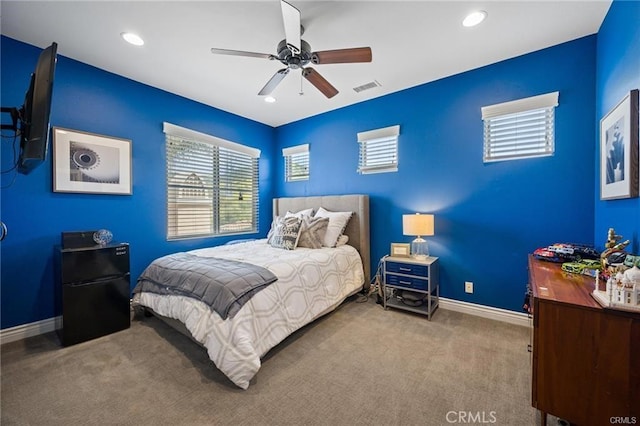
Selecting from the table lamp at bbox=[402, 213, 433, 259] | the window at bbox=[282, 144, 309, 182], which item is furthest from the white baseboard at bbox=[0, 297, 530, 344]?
the window at bbox=[282, 144, 309, 182]

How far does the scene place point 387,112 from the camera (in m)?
3.52

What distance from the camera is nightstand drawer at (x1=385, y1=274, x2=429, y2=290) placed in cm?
275

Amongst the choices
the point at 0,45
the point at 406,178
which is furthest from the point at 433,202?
the point at 0,45

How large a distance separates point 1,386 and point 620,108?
4.52 m

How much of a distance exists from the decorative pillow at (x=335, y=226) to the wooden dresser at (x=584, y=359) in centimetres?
227

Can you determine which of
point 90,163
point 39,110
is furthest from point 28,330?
point 39,110

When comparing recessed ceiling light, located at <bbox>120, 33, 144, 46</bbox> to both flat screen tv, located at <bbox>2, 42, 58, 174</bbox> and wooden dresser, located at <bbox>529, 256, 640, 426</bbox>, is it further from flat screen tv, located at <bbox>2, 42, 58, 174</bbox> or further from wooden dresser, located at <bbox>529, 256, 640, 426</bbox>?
wooden dresser, located at <bbox>529, 256, 640, 426</bbox>

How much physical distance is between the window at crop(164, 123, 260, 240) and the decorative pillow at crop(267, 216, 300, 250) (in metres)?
1.13

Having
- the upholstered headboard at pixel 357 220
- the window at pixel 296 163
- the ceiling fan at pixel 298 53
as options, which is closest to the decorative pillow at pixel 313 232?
the upholstered headboard at pixel 357 220

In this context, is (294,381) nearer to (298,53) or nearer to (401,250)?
(401,250)

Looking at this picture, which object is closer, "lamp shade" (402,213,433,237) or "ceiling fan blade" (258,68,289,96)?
"ceiling fan blade" (258,68,289,96)

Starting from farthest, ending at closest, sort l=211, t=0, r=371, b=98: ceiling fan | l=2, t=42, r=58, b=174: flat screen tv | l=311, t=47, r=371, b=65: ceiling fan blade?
l=311, t=47, r=371, b=65: ceiling fan blade, l=211, t=0, r=371, b=98: ceiling fan, l=2, t=42, r=58, b=174: flat screen tv

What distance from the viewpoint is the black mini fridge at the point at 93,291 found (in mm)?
2250

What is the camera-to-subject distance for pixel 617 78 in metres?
1.76
